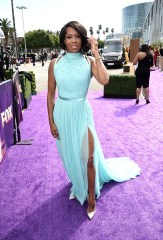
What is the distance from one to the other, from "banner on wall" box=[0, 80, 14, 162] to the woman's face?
6.95 ft

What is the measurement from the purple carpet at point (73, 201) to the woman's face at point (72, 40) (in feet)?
6.27

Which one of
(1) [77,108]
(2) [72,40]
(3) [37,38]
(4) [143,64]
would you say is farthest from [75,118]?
(3) [37,38]

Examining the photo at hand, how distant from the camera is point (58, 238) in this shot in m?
2.66

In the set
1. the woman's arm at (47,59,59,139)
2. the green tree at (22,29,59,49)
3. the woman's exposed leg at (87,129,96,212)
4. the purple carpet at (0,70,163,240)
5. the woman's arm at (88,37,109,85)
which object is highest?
the green tree at (22,29,59,49)

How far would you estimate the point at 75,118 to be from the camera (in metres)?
2.84

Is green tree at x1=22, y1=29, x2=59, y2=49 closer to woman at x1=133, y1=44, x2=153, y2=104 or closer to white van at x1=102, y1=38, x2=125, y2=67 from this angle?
white van at x1=102, y1=38, x2=125, y2=67

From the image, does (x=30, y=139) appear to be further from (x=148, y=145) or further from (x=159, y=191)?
(x=159, y=191)

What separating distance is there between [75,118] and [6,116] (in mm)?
2275

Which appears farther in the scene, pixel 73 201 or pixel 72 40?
pixel 73 201

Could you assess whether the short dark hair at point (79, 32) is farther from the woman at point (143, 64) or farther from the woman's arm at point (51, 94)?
the woman at point (143, 64)

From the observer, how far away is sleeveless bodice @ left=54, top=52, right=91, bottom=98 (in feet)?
8.59

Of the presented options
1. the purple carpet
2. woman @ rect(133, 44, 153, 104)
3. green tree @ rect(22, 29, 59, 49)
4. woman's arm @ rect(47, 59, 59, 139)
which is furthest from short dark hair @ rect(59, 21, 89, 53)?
green tree @ rect(22, 29, 59, 49)

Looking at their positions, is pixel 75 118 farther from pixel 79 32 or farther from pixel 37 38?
pixel 37 38

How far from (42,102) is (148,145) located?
5352 millimetres
